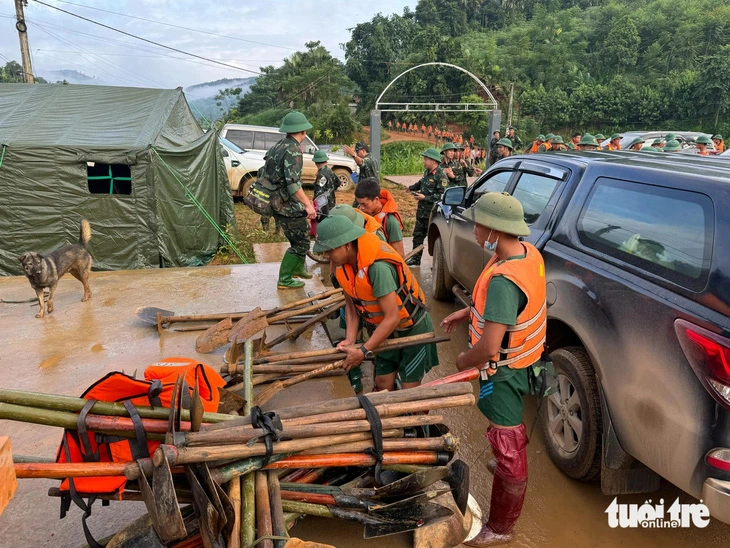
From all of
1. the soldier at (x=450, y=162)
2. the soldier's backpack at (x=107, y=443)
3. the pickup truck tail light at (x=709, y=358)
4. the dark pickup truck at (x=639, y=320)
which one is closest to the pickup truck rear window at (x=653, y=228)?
the dark pickup truck at (x=639, y=320)

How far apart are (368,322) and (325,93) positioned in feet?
120

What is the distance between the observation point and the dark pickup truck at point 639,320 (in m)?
2.14

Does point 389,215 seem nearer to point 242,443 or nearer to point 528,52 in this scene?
point 242,443

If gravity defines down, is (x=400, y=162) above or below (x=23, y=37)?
below

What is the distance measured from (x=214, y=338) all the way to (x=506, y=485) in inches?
112

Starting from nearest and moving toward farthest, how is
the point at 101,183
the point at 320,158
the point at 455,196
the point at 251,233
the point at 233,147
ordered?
the point at 455,196 < the point at 320,158 < the point at 101,183 < the point at 251,233 < the point at 233,147

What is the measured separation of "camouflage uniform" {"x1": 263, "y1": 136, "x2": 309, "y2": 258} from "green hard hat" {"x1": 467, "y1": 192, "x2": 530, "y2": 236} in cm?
391

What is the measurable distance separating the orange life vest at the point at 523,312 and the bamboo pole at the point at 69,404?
4.87 feet

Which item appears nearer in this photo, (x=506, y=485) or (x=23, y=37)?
(x=506, y=485)

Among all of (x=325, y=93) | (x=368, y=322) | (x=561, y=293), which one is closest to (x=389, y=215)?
(x=368, y=322)

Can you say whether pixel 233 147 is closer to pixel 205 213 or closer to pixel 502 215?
pixel 205 213

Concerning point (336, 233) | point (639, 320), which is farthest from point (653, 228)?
point (336, 233)

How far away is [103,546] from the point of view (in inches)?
91.4

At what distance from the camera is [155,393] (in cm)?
226
